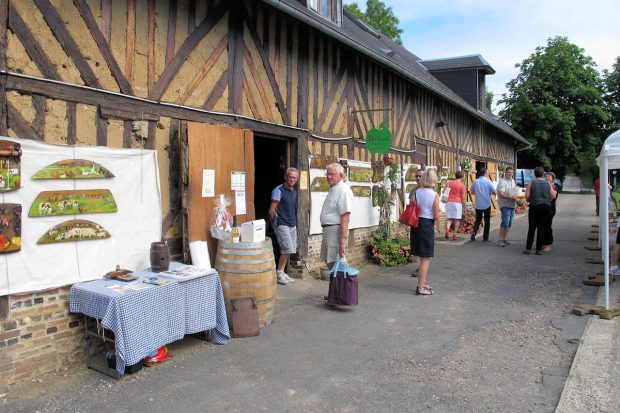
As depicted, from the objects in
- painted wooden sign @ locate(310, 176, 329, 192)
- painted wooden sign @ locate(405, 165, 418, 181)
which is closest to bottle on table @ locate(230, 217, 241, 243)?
painted wooden sign @ locate(310, 176, 329, 192)

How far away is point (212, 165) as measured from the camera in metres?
5.21

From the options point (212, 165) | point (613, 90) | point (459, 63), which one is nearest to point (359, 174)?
point (212, 165)

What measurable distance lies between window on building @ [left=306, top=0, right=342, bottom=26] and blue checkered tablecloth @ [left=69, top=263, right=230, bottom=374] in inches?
248

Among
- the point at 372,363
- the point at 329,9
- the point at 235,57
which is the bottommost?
the point at 372,363

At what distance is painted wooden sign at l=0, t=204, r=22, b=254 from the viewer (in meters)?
3.41

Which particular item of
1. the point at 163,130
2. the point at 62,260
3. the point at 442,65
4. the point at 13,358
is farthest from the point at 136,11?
the point at 442,65

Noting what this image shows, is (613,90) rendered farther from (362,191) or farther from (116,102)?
(116,102)

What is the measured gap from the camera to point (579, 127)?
32688 millimetres

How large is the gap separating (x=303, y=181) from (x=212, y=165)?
83.4 inches

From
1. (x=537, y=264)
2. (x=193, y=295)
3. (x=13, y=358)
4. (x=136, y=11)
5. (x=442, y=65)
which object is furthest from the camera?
(x=442, y=65)

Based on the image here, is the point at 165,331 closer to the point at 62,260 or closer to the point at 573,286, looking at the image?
the point at 62,260

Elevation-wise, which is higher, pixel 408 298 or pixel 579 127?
pixel 579 127

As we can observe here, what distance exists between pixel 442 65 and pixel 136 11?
52.6 ft

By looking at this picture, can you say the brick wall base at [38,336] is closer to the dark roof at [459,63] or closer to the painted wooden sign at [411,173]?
the painted wooden sign at [411,173]
